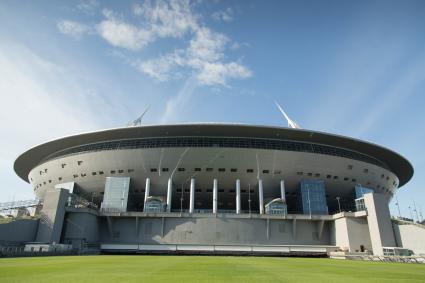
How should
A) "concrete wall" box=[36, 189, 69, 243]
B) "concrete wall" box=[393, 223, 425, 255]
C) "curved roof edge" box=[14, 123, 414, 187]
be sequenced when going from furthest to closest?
"curved roof edge" box=[14, 123, 414, 187] < "concrete wall" box=[36, 189, 69, 243] < "concrete wall" box=[393, 223, 425, 255]

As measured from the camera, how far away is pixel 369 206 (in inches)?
1463

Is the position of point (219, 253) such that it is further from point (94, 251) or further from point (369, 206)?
point (369, 206)

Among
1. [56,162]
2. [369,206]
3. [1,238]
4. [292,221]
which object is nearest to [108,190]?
[56,162]

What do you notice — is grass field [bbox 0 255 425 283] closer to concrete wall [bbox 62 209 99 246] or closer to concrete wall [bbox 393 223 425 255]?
concrete wall [bbox 393 223 425 255]

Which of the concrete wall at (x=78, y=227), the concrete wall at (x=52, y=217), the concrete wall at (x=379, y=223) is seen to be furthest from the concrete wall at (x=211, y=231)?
the concrete wall at (x=379, y=223)

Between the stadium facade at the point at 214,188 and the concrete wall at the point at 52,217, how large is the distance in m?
0.13

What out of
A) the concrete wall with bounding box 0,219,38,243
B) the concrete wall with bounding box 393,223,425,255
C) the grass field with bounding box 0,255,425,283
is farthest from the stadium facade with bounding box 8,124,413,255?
the grass field with bounding box 0,255,425,283

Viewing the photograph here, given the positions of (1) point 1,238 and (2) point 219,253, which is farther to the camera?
(2) point 219,253

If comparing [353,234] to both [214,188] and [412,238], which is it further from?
[214,188]

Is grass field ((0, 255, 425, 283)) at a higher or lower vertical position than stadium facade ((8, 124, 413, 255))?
lower

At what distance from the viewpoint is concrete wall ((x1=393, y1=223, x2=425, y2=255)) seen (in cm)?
3316

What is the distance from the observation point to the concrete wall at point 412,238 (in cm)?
3316

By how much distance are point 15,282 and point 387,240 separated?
37785 mm

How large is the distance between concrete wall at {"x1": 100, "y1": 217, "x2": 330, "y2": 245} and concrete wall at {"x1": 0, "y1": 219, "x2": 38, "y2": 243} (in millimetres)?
10446
